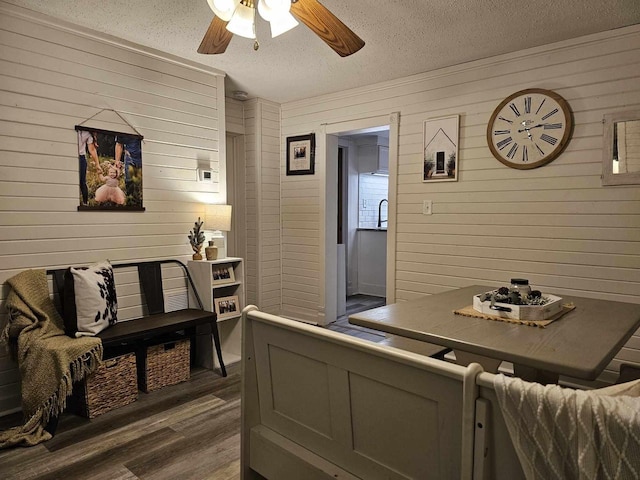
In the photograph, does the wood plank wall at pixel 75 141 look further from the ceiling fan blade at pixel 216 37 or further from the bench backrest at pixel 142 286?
the ceiling fan blade at pixel 216 37

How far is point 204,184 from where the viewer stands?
369 cm

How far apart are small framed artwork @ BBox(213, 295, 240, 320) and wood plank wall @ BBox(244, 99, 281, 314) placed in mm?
1169

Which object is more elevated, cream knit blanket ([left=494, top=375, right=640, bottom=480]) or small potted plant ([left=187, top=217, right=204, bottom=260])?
small potted plant ([left=187, top=217, right=204, bottom=260])

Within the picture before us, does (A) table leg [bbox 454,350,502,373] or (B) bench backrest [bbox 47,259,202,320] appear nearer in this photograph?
(A) table leg [bbox 454,350,502,373]

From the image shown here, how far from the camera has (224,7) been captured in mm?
1899

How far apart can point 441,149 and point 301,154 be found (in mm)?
1635

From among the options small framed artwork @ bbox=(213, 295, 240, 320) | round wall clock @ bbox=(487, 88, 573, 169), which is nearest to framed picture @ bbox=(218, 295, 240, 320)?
small framed artwork @ bbox=(213, 295, 240, 320)

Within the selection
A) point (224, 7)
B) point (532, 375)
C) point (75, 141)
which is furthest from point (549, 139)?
point (75, 141)

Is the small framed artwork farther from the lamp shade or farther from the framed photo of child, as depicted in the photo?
the framed photo of child

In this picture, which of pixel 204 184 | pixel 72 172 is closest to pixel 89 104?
pixel 72 172

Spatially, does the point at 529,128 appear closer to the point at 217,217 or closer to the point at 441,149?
the point at 441,149

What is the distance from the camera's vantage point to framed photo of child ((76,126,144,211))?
2934mm

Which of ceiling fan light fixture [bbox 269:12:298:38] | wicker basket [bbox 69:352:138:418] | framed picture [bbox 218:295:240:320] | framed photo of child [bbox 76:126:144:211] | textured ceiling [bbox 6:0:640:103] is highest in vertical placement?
textured ceiling [bbox 6:0:640:103]

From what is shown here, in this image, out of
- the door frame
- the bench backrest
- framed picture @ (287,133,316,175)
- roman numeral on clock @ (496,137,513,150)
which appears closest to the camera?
the bench backrest
